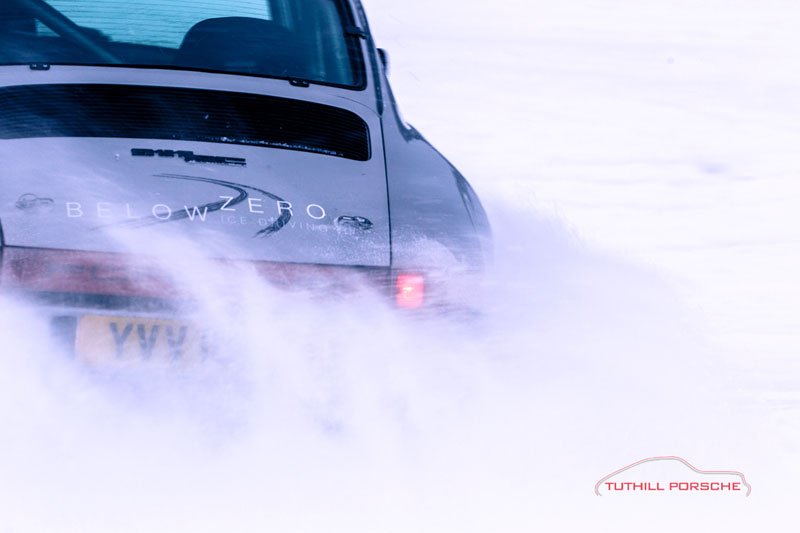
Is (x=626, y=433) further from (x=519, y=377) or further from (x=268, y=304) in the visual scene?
(x=268, y=304)

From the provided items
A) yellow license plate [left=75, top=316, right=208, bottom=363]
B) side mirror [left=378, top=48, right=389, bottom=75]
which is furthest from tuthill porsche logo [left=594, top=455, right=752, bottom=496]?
side mirror [left=378, top=48, right=389, bottom=75]

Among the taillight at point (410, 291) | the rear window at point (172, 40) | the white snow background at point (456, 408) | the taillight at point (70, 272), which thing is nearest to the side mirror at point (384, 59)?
the rear window at point (172, 40)

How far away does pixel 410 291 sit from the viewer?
3.36 meters

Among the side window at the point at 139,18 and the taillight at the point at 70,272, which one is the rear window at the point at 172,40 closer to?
the side window at the point at 139,18

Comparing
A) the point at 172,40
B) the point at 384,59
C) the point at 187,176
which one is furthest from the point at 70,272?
the point at 384,59

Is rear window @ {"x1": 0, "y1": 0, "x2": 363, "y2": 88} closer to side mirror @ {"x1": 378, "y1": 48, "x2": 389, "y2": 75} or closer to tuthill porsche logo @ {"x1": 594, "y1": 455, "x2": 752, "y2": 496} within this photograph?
side mirror @ {"x1": 378, "y1": 48, "x2": 389, "y2": 75}

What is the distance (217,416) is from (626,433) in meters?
1.32

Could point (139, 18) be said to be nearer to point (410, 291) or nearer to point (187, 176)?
point (187, 176)

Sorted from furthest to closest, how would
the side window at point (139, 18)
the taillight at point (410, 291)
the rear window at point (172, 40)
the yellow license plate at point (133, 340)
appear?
the side window at point (139, 18) < the rear window at point (172, 40) < the taillight at point (410, 291) < the yellow license plate at point (133, 340)

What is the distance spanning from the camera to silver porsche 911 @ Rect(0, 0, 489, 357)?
3.06 meters

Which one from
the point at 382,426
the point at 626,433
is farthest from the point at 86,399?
the point at 626,433

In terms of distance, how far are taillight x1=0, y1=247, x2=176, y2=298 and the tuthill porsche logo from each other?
1.42 metres

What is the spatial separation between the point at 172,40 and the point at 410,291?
5.32ft

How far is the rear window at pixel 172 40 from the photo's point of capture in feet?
13.4
